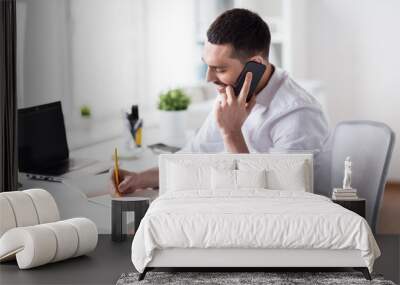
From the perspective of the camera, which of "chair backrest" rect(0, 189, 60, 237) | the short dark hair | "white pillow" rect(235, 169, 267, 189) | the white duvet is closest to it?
the white duvet

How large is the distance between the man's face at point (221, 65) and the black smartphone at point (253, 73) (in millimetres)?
37

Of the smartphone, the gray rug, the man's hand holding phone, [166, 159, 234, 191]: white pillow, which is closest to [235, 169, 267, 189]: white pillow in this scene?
[166, 159, 234, 191]: white pillow

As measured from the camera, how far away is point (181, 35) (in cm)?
765

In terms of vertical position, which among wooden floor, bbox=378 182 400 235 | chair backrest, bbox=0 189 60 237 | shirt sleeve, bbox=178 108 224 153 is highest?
shirt sleeve, bbox=178 108 224 153

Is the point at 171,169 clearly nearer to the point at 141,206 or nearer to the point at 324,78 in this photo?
the point at 141,206

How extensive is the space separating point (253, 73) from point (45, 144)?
6.74ft

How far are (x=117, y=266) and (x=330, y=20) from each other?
2859 millimetres

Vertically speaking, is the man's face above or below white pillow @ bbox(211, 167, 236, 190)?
above

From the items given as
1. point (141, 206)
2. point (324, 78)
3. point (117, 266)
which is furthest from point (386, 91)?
point (117, 266)

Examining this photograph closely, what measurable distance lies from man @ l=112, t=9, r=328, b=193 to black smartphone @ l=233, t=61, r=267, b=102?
0.10 feet

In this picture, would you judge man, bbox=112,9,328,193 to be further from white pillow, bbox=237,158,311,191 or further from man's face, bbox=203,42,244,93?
white pillow, bbox=237,158,311,191

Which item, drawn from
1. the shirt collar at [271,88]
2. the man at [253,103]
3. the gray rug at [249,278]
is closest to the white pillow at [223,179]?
the man at [253,103]

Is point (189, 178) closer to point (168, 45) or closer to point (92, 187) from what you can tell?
point (92, 187)

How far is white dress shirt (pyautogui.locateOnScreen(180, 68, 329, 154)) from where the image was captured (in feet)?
24.0
